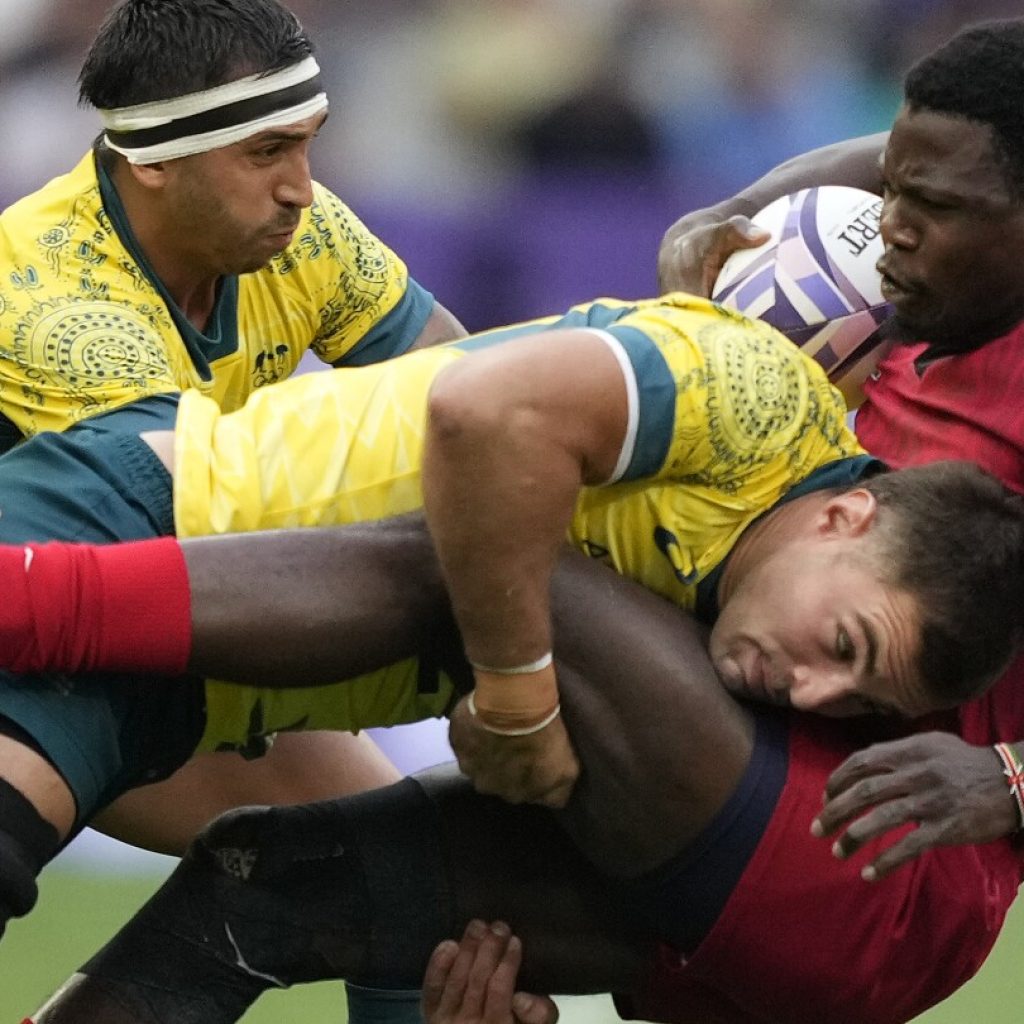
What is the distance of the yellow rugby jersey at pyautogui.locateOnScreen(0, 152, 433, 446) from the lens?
10.3 feet

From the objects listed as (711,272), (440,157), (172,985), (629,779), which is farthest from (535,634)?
(440,157)

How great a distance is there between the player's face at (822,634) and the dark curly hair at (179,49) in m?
1.49

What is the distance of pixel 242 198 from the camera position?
3441mm

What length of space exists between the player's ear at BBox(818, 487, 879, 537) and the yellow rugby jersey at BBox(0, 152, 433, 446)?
39.3 inches

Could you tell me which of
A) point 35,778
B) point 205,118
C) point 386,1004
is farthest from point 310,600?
point 205,118

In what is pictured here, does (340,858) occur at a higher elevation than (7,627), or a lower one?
lower

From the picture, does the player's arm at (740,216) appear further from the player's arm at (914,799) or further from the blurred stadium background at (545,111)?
the blurred stadium background at (545,111)

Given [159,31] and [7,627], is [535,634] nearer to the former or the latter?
[7,627]

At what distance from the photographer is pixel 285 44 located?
3486mm

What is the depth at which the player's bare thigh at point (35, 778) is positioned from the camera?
2328mm

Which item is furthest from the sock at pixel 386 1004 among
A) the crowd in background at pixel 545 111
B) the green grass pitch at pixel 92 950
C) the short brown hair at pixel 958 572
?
the crowd in background at pixel 545 111

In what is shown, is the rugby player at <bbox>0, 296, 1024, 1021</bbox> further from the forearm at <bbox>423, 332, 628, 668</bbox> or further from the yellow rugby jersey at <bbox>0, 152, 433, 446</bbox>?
the yellow rugby jersey at <bbox>0, 152, 433, 446</bbox>

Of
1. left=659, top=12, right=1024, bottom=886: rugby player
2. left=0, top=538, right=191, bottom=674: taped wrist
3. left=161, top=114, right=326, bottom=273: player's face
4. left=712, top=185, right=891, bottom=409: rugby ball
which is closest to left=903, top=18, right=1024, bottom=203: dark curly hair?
left=659, top=12, right=1024, bottom=886: rugby player

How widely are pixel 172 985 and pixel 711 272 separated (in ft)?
4.94
